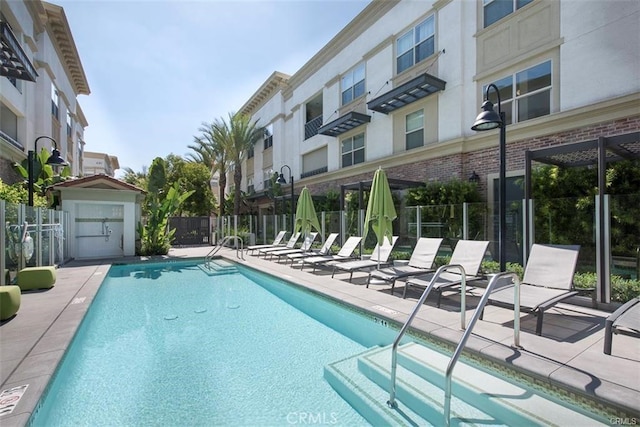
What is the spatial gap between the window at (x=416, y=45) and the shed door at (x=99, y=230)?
1497cm

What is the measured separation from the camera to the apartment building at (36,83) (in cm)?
1408

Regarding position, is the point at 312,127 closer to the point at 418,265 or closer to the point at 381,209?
the point at 381,209

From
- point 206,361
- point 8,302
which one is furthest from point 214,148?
point 206,361

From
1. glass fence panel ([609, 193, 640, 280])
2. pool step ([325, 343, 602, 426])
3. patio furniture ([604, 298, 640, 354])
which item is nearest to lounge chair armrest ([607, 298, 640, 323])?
patio furniture ([604, 298, 640, 354])

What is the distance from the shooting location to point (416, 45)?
1472cm

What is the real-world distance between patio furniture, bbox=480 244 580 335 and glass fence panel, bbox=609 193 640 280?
0.95 metres

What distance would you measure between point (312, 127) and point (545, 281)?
18825 mm

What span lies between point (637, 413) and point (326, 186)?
1812cm

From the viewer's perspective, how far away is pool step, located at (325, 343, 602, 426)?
3014mm

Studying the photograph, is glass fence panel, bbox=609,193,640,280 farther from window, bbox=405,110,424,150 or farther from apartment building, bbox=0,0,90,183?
apartment building, bbox=0,0,90,183

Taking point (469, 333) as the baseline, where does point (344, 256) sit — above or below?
below

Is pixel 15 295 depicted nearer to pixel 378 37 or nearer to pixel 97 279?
pixel 97 279

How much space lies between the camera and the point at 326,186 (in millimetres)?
20359

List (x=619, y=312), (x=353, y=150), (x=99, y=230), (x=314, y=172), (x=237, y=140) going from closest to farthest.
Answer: (x=619, y=312)
(x=99, y=230)
(x=353, y=150)
(x=314, y=172)
(x=237, y=140)
